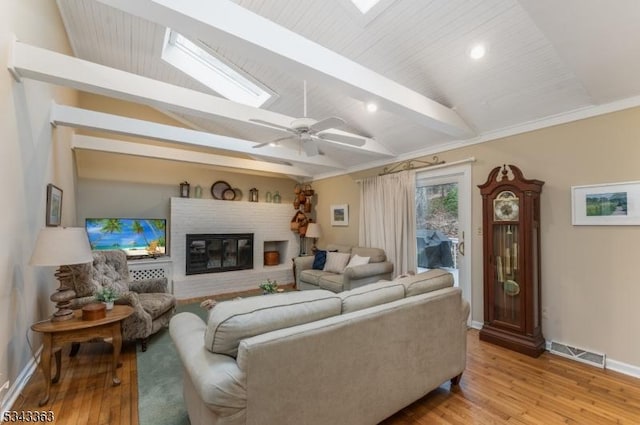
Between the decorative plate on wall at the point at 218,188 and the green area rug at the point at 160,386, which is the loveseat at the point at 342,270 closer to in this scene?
the decorative plate on wall at the point at 218,188

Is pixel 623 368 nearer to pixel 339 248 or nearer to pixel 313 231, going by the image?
pixel 339 248

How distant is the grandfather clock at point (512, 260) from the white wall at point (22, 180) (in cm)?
434

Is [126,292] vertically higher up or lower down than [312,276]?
higher up

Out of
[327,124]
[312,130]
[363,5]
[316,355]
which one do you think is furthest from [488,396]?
[363,5]

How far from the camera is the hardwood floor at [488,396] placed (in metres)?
1.94

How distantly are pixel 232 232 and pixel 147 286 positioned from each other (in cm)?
242

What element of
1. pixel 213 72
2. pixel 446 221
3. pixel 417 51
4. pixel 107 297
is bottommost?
pixel 107 297

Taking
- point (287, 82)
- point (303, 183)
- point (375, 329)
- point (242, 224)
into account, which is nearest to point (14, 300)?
point (375, 329)

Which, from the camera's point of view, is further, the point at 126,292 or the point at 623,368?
the point at 126,292

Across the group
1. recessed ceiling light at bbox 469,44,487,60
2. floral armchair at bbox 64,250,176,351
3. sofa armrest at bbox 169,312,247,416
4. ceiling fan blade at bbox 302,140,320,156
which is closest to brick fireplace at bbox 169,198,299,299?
floral armchair at bbox 64,250,176,351

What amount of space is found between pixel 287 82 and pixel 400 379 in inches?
137

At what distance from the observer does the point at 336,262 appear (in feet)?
16.8

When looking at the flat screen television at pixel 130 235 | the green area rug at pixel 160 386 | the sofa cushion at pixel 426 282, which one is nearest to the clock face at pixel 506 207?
the sofa cushion at pixel 426 282

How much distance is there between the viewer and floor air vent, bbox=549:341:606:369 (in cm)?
267
